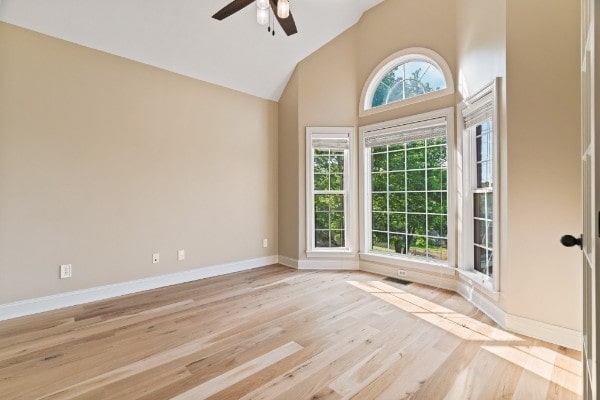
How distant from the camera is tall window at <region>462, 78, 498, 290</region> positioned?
2.57m

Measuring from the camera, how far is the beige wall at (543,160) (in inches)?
83.4

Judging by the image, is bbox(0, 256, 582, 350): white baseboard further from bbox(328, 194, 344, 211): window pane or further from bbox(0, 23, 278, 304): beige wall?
bbox(328, 194, 344, 211): window pane

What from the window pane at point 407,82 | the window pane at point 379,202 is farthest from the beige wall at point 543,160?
the window pane at point 379,202

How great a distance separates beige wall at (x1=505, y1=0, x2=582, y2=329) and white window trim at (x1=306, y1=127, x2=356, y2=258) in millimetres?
2095

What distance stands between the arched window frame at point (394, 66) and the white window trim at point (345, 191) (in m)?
0.45

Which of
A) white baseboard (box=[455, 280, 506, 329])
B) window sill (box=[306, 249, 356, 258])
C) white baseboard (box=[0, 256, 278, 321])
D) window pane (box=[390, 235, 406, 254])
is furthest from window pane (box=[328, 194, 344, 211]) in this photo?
white baseboard (box=[455, 280, 506, 329])

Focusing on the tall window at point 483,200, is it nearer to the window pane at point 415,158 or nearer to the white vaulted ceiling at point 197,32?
the window pane at point 415,158

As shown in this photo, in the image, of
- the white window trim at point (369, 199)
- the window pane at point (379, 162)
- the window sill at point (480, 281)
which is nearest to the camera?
the window sill at point (480, 281)

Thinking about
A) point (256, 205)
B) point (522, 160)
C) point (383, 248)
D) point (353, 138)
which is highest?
point (353, 138)

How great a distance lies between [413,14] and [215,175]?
3368 mm

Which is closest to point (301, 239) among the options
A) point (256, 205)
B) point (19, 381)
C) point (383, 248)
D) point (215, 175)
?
point (256, 205)

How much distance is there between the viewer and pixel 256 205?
4.55 metres

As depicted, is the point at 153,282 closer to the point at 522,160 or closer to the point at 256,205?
the point at 256,205

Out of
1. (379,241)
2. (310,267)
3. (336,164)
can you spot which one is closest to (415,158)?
(336,164)
